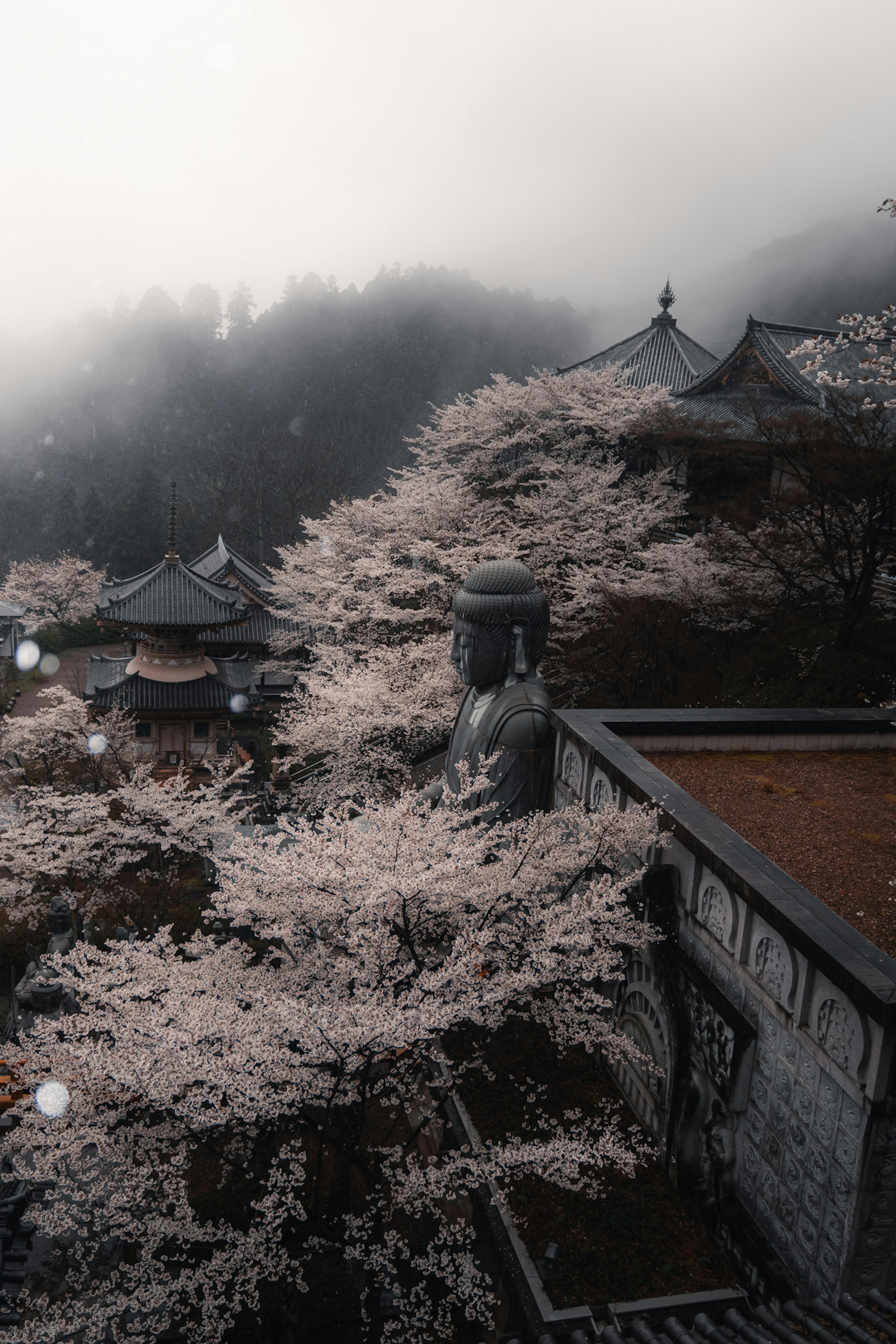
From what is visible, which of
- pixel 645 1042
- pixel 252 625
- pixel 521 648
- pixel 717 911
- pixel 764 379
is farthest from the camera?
pixel 252 625

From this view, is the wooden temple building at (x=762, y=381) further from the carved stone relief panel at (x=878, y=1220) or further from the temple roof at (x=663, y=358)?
the carved stone relief panel at (x=878, y=1220)

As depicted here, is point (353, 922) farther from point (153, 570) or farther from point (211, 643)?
point (211, 643)

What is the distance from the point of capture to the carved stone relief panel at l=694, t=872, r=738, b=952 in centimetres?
635

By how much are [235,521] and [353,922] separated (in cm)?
6123

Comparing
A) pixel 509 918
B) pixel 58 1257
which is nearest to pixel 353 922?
pixel 509 918

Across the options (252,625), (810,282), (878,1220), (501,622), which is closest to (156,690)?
(252,625)

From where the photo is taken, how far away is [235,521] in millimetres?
64250

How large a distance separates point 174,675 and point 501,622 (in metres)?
18.1

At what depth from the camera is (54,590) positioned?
48344 mm

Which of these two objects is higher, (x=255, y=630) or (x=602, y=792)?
(x=602, y=792)

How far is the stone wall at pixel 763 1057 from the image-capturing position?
16.3 feet

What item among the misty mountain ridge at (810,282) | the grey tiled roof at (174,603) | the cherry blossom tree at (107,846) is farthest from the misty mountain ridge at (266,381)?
the cherry blossom tree at (107,846)

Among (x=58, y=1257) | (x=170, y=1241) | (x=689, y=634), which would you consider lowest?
(x=58, y=1257)

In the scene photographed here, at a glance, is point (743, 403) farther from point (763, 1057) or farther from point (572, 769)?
point (763, 1057)
